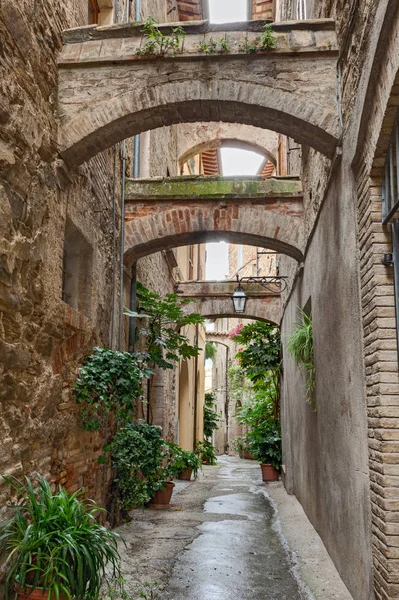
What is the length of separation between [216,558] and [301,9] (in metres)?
6.94

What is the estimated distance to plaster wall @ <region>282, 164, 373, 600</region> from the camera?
3695 mm

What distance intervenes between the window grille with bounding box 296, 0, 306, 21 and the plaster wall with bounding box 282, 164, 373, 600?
3.33 metres

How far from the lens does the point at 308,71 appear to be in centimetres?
461

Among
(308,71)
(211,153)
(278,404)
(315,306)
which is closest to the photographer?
(308,71)

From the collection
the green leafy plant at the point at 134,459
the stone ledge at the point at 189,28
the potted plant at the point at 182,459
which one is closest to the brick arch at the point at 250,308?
the potted plant at the point at 182,459

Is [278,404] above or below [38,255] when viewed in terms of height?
below

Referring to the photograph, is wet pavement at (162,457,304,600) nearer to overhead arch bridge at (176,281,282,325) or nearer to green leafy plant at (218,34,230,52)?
green leafy plant at (218,34,230,52)

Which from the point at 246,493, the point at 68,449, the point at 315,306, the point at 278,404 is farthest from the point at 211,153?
the point at 68,449

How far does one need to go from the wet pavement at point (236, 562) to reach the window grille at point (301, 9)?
6.26m

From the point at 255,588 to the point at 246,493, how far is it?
18.6 ft

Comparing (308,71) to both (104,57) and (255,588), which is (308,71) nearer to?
(104,57)

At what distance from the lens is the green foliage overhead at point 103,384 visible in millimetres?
4910

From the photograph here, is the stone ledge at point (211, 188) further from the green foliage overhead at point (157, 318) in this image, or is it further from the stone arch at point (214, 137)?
the stone arch at point (214, 137)

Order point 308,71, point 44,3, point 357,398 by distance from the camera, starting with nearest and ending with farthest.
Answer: point 357,398
point 44,3
point 308,71
